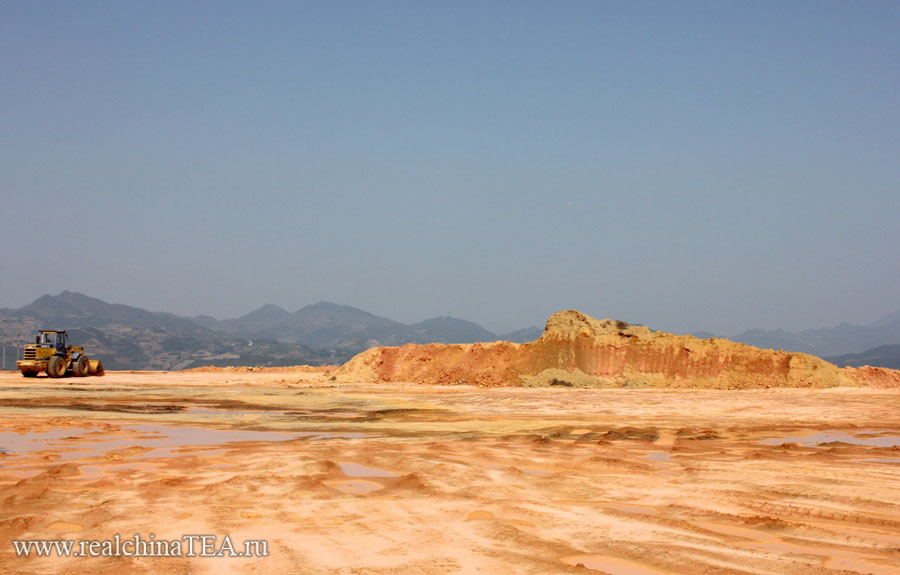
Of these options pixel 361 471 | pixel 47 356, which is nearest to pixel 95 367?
pixel 47 356

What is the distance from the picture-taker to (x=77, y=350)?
4597 centimetres

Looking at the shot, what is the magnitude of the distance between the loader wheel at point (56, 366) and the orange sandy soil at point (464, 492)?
24.7 meters

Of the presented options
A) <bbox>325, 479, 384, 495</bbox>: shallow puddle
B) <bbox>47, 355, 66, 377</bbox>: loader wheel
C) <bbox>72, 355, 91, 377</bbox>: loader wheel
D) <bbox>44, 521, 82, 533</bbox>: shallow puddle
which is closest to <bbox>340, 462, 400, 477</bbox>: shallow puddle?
<bbox>325, 479, 384, 495</bbox>: shallow puddle

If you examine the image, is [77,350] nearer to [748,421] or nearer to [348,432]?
[348,432]

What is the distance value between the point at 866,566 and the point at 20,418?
21.3 m

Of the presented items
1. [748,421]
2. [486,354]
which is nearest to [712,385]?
[486,354]

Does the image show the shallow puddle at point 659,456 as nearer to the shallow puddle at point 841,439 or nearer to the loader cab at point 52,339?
the shallow puddle at point 841,439

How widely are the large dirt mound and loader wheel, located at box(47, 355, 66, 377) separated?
17.2 metres

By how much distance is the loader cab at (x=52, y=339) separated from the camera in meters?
43.3

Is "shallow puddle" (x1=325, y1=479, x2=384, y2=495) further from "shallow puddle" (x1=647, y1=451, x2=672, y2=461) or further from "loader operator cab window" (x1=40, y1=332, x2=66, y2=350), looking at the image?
"loader operator cab window" (x1=40, y1=332, x2=66, y2=350)

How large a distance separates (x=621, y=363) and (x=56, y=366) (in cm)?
3286

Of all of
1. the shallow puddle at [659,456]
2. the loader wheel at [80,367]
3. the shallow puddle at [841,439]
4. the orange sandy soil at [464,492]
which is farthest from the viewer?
the loader wheel at [80,367]

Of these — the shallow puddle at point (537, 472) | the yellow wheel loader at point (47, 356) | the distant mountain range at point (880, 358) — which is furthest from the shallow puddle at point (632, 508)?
the distant mountain range at point (880, 358)

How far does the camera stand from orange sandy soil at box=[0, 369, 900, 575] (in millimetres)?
6832
